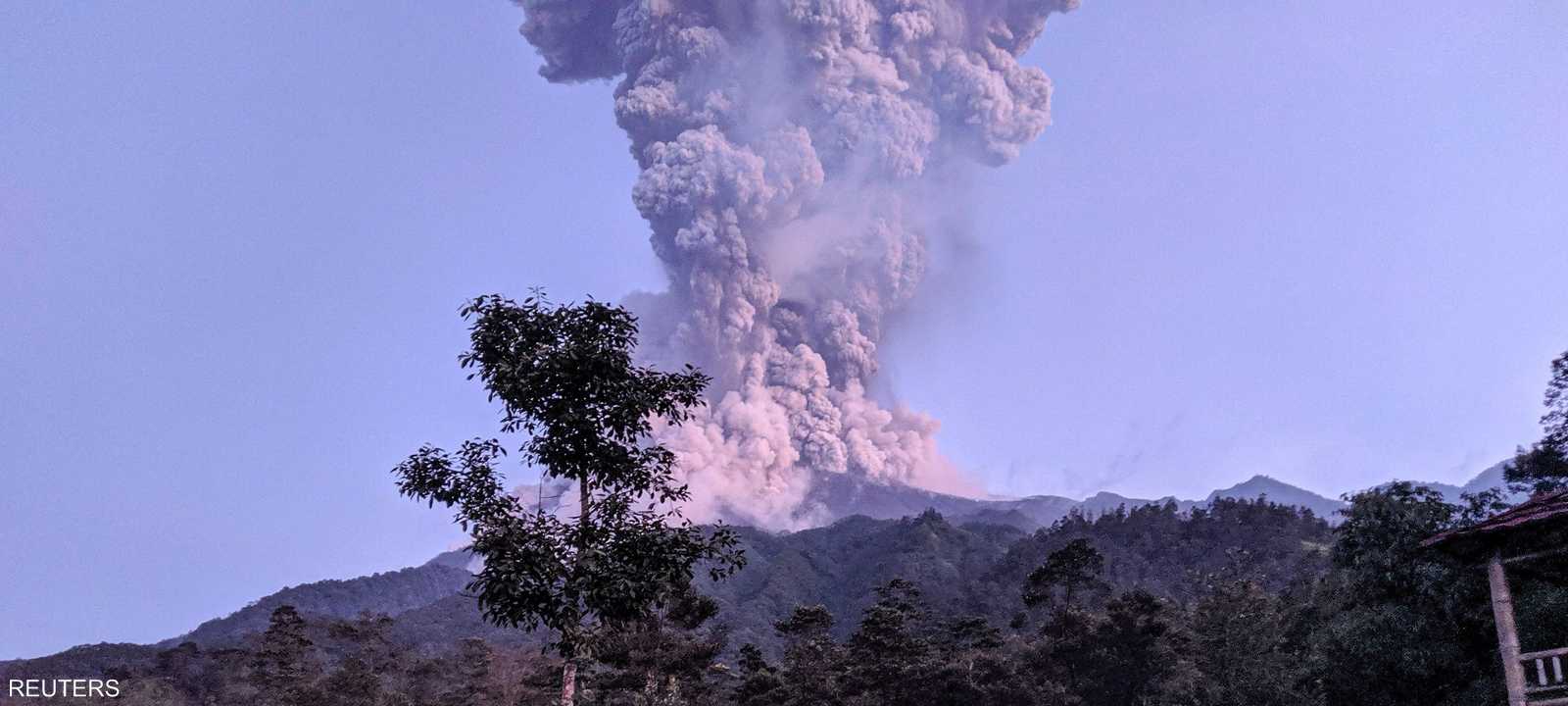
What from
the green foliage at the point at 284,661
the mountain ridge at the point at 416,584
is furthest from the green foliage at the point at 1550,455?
the mountain ridge at the point at 416,584

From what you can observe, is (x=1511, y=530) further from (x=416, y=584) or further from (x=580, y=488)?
(x=416, y=584)

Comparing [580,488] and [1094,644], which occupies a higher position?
[580,488]

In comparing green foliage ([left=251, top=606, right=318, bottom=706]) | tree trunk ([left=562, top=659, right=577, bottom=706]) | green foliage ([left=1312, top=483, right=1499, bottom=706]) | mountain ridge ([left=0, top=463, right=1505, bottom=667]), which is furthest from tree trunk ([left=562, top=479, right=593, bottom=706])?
mountain ridge ([left=0, top=463, right=1505, bottom=667])

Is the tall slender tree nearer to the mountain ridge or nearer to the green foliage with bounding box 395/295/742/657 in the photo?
the green foliage with bounding box 395/295/742/657

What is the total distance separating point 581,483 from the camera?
14.7m

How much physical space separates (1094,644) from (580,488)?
3953cm

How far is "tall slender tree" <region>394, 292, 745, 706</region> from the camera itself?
13156 mm

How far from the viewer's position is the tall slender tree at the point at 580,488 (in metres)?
13.2

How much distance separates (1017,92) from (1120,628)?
97739 millimetres

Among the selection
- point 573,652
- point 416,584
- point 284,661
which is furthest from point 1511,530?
point 416,584

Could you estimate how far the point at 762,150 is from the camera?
5064 inches

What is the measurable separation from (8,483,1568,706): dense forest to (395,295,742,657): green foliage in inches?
478

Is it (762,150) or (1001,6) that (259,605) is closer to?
(762,150)

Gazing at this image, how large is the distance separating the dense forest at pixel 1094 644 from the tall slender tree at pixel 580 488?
39.9 feet
